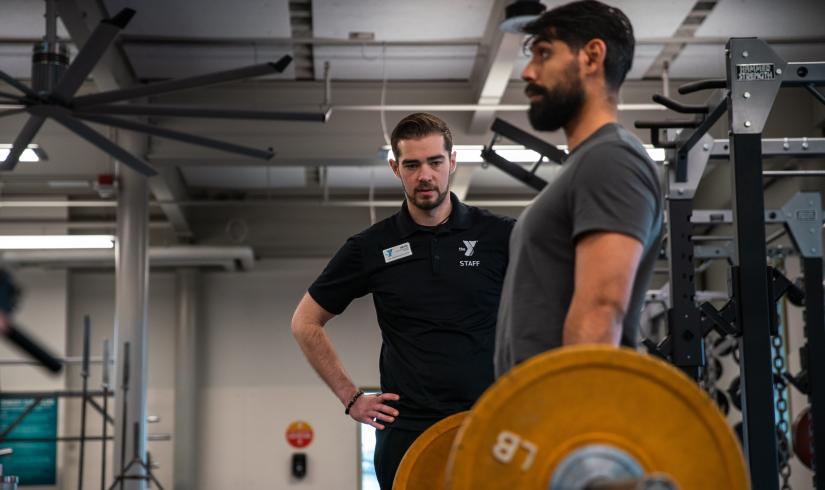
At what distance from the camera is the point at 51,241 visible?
9.09 m

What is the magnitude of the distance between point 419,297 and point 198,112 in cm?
271

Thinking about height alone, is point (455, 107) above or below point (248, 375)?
above

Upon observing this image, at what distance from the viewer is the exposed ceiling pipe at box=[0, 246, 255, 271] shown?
9.91 metres

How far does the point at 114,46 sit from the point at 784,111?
4.86 m

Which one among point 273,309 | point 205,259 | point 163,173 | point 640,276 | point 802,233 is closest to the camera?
point 640,276

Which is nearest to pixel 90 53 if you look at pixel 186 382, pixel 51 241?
pixel 51 241

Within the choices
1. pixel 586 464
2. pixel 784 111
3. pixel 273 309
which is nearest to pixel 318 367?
pixel 586 464

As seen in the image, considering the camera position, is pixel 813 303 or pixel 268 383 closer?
pixel 813 303

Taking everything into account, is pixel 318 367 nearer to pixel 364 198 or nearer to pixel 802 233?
pixel 802 233

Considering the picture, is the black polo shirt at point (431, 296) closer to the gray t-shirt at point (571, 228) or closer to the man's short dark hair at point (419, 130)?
the man's short dark hair at point (419, 130)

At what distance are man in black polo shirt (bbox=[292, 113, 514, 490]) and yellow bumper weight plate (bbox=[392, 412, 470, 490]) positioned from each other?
0.24m

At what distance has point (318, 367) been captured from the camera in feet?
9.09

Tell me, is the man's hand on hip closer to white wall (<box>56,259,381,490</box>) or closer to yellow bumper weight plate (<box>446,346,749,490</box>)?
yellow bumper weight plate (<box>446,346,749,490</box>)

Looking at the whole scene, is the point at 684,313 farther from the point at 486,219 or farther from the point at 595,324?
the point at 595,324
